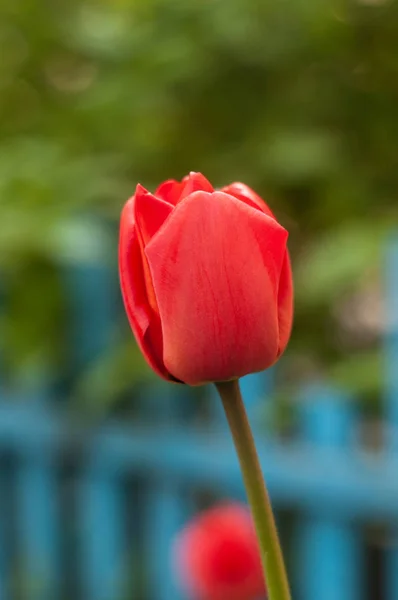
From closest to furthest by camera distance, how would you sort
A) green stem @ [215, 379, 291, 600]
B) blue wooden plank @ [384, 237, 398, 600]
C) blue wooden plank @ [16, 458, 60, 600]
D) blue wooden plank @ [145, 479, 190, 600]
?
1. green stem @ [215, 379, 291, 600]
2. blue wooden plank @ [384, 237, 398, 600]
3. blue wooden plank @ [145, 479, 190, 600]
4. blue wooden plank @ [16, 458, 60, 600]

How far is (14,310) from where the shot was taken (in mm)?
1139

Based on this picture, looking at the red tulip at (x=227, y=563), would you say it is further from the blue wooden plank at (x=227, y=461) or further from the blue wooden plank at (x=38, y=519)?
the blue wooden plank at (x=38, y=519)

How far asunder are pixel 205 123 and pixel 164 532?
73cm

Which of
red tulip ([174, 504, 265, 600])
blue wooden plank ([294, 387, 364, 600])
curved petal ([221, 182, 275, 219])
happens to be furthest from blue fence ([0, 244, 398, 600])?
curved petal ([221, 182, 275, 219])

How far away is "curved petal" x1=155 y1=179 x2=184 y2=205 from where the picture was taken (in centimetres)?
22

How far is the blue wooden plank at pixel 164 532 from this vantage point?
1.43 m

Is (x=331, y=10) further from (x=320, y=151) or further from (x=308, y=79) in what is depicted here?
(x=320, y=151)

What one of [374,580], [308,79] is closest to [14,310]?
[308,79]

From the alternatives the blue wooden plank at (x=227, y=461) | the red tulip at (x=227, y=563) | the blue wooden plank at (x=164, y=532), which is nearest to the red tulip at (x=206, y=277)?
the red tulip at (x=227, y=563)

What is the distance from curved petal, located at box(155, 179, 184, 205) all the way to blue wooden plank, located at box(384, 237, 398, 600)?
0.82 metres

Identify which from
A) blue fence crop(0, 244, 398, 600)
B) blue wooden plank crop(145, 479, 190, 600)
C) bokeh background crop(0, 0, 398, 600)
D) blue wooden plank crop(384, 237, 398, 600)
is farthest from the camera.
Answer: blue wooden plank crop(145, 479, 190, 600)

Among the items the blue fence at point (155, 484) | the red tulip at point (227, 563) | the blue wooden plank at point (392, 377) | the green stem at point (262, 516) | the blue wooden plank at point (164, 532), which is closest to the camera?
the green stem at point (262, 516)

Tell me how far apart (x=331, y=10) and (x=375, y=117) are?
146mm

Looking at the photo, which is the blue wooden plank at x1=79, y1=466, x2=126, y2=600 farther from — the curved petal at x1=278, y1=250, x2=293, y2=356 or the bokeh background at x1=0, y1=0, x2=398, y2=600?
the curved petal at x1=278, y1=250, x2=293, y2=356
